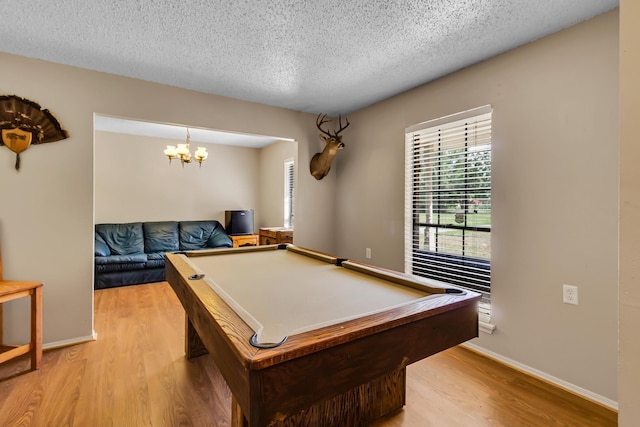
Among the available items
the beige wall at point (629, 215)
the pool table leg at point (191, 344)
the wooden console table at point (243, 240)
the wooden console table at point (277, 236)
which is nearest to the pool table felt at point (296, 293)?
the pool table leg at point (191, 344)

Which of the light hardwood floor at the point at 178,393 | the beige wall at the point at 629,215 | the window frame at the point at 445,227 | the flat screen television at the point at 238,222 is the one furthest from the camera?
the flat screen television at the point at 238,222

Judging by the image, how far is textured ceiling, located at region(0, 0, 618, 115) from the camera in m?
1.73

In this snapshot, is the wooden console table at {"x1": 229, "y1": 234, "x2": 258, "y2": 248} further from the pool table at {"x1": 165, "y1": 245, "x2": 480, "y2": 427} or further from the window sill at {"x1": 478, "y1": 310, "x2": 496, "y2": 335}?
the window sill at {"x1": 478, "y1": 310, "x2": 496, "y2": 335}

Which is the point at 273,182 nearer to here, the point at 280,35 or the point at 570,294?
the point at 280,35

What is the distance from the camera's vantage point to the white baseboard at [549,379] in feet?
5.82

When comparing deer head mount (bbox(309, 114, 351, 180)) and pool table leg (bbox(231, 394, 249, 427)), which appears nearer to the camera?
pool table leg (bbox(231, 394, 249, 427))

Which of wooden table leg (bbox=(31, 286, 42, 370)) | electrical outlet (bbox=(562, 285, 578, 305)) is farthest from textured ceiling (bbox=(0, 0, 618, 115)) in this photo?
wooden table leg (bbox=(31, 286, 42, 370))

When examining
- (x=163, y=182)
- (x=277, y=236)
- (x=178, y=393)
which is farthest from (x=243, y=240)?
(x=178, y=393)

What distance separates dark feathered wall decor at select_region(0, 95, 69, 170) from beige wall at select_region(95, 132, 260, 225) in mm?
2895

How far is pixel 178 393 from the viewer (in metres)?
1.87

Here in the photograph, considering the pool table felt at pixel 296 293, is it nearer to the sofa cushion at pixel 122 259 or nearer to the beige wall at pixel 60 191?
the beige wall at pixel 60 191

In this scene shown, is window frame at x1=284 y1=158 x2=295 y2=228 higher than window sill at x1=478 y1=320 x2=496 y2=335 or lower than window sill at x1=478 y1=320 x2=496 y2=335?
higher

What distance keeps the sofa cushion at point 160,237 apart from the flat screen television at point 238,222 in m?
0.98

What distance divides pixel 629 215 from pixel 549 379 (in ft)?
6.50
